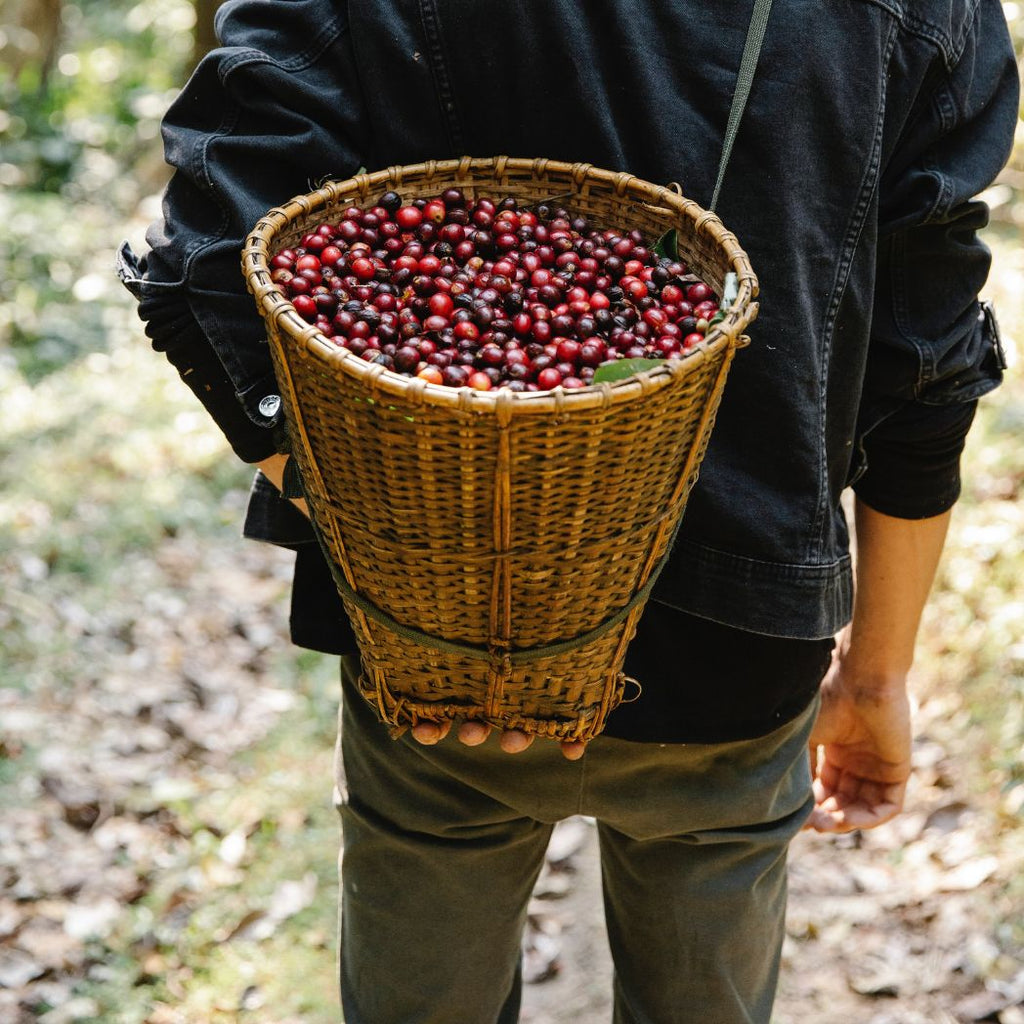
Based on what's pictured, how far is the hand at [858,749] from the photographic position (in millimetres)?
2254

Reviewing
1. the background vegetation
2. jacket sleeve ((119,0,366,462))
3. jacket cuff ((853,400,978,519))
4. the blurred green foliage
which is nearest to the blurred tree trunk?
the background vegetation

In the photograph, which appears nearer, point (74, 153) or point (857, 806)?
point (857, 806)

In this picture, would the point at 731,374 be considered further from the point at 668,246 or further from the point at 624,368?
the point at 624,368

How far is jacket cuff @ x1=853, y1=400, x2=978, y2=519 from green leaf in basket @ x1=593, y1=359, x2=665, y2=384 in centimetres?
85

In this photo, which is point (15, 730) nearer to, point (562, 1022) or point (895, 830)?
point (562, 1022)

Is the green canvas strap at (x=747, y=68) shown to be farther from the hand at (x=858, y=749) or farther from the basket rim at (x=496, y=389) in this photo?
the hand at (x=858, y=749)

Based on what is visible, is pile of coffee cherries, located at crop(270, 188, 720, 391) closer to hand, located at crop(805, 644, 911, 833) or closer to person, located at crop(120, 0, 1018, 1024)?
person, located at crop(120, 0, 1018, 1024)

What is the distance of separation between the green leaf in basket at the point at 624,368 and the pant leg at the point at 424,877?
76cm

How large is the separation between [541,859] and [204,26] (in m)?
5.06

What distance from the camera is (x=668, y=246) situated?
1.54 metres

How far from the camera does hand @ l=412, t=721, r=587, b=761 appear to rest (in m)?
1.55

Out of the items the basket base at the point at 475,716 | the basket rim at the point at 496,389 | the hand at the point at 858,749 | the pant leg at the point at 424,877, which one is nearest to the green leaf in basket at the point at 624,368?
the basket rim at the point at 496,389

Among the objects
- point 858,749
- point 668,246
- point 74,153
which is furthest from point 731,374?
point 74,153

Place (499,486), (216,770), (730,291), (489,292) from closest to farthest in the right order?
(499,486), (730,291), (489,292), (216,770)
